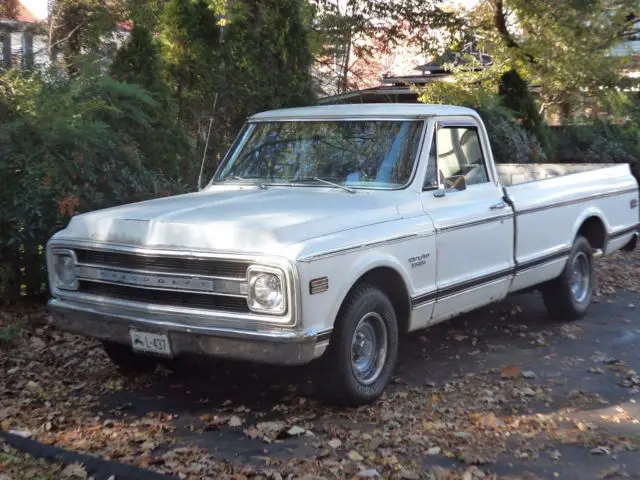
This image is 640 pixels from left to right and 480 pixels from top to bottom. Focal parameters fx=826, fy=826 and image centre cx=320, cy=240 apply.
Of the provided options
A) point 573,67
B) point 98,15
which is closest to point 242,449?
point 98,15

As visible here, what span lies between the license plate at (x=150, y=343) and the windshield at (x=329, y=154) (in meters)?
1.72

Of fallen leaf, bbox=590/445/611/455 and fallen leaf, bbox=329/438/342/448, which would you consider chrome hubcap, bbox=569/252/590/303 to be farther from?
fallen leaf, bbox=329/438/342/448

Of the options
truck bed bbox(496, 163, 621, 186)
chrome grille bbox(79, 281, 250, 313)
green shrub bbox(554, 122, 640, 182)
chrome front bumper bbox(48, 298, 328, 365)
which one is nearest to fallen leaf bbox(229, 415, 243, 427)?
chrome front bumper bbox(48, 298, 328, 365)

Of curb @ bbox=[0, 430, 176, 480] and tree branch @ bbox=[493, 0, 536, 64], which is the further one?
tree branch @ bbox=[493, 0, 536, 64]

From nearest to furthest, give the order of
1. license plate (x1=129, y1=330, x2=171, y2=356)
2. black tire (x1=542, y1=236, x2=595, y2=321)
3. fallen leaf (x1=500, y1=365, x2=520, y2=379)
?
license plate (x1=129, y1=330, x2=171, y2=356), fallen leaf (x1=500, y1=365, x2=520, y2=379), black tire (x1=542, y1=236, x2=595, y2=321)

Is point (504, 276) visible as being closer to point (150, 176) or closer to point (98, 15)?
point (150, 176)

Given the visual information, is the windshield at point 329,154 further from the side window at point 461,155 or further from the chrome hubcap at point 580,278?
the chrome hubcap at point 580,278

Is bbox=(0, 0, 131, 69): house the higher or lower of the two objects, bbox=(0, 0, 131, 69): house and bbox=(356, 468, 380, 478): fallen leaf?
the higher

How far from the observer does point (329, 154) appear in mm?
6176

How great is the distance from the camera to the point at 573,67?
17375 mm

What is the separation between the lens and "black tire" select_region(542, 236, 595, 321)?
7621 mm

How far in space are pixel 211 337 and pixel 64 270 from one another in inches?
53.6

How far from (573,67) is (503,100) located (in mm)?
1742

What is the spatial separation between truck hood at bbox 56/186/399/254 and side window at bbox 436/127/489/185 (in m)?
0.82
